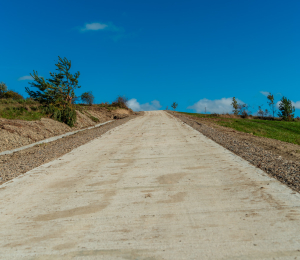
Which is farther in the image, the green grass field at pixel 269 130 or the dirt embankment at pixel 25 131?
the green grass field at pixel 269 130

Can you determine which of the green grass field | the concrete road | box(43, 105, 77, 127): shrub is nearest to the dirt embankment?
box(43, 105, 77, 127): shrub

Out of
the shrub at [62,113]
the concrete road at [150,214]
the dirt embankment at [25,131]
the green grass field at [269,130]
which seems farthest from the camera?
the shrub at [62,113]

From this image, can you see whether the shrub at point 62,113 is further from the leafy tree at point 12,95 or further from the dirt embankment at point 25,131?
the leafy tree at point 12,95

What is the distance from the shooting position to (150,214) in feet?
13.3

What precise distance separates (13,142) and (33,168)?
689 centimetres

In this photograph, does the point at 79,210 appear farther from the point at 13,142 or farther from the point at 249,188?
the point at 13,142

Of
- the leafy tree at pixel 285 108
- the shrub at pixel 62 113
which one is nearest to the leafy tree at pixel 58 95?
the shrub at pixel 62 113

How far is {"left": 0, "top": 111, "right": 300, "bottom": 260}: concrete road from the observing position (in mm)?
3125

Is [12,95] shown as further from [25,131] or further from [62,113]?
[25,131]

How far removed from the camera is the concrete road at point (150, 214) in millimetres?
3125

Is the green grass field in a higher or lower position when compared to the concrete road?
higher

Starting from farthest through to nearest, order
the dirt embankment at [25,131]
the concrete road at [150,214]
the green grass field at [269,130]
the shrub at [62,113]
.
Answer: the shrub at [62,113] < the green grass field at [269,130] < the dirt embankment at [25,131] < the concrete road at [150,214]

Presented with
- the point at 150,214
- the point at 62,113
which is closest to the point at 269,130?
the point at 62,113

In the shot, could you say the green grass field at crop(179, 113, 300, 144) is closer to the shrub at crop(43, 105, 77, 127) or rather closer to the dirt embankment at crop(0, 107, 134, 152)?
the shrub at crop(43, 105, 77, 127)
